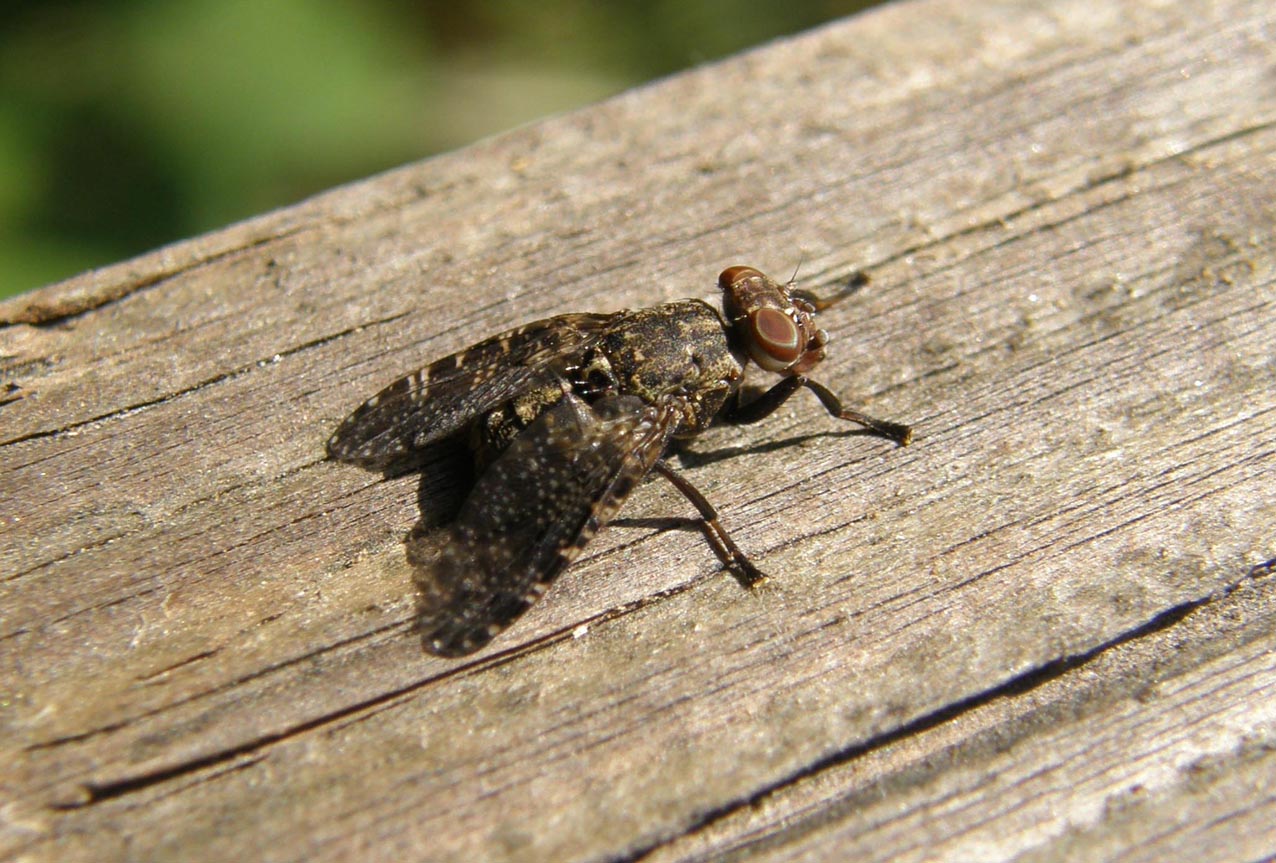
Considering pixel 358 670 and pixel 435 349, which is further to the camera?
pixel 435 349

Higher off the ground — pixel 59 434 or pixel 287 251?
pixel 287 251

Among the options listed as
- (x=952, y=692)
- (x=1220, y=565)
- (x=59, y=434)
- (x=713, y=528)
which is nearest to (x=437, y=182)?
(x=59, y=434)

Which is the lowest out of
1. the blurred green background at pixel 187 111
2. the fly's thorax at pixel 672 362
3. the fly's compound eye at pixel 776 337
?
the blurred green background at pixel 187 111

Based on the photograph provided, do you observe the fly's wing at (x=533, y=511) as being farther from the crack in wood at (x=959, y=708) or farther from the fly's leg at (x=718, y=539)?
the crack in wood at (x=959, y=708)

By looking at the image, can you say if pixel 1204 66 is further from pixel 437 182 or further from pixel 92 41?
pixel 92 41

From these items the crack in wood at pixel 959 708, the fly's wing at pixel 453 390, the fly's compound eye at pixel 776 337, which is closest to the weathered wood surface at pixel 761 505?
the crack in wood at pixel 959 708
